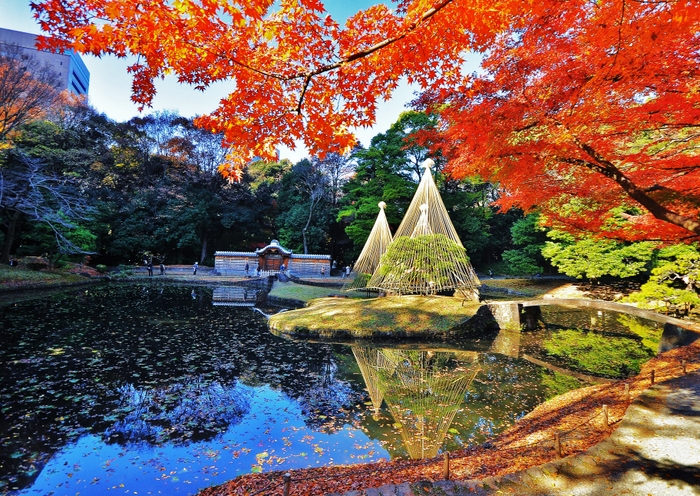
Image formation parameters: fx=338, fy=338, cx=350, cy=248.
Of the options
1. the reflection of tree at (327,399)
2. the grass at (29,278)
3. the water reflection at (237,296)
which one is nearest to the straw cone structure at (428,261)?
the reflection of tree at (327,399)

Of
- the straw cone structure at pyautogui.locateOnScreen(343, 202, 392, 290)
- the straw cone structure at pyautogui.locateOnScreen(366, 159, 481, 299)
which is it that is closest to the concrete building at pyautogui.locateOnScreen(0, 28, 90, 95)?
the straw cone structure at pyautogui.locateOnScreen(343, 202, 392, 290)

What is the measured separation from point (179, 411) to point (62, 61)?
132 feet

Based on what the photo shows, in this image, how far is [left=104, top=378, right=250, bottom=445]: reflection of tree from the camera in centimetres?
422

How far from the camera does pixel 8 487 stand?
3.16 meters

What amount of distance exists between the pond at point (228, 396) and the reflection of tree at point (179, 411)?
0.08ft

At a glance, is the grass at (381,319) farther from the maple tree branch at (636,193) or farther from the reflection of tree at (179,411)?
the maple tree branch at (636,193)

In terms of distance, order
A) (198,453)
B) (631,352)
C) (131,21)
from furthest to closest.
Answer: (631,352)
(198,453)
(131,21)

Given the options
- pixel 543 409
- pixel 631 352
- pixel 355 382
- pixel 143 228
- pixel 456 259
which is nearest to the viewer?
pixel 543 409

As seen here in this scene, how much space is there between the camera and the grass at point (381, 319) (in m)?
9.49

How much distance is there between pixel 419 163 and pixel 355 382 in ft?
68.1

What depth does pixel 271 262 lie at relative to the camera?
25.5 metres

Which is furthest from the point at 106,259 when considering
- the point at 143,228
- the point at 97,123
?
the point at 97,123

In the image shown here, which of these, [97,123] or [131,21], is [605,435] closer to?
[131,21]

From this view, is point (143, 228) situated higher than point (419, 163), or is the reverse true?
point (419, 163)
